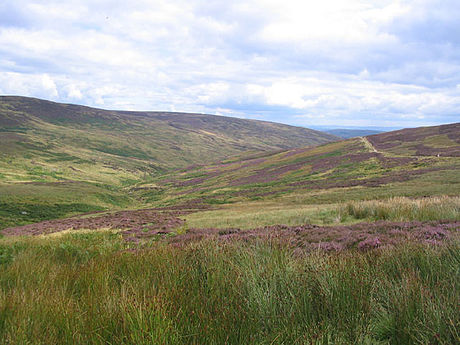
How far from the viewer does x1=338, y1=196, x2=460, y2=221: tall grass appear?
12.0 m

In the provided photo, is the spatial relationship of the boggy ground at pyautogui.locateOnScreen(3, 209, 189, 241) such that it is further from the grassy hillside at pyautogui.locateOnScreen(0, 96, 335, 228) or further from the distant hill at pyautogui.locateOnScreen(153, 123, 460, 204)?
the distant hill at pyautogui.locateOnScreen(153, 123, 460, 204)

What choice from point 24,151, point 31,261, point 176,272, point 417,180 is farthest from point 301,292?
point 24,151

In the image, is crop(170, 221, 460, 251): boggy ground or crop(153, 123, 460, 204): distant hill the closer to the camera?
crop(170, 221, 460, 251): boggy ground

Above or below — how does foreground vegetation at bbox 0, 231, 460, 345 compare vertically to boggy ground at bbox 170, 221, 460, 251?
above

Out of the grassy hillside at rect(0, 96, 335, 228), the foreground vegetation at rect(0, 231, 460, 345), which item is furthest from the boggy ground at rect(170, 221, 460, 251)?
the grassy hillside at rect(0, 96, 335, 228)

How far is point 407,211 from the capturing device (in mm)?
13250

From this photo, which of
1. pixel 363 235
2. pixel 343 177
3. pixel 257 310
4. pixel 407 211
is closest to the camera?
pixel 257 310

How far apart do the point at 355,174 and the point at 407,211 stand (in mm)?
35938

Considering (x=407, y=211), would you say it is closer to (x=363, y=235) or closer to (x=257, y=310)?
(x=363, y=235)

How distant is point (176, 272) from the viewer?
3.67 m

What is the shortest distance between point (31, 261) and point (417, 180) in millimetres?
36861

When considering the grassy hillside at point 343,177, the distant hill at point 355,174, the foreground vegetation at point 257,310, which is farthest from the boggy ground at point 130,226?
the distant hill at point 355,174

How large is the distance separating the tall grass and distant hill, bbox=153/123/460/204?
11.6m

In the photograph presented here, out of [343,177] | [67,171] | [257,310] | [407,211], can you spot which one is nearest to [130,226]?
[407,211]
